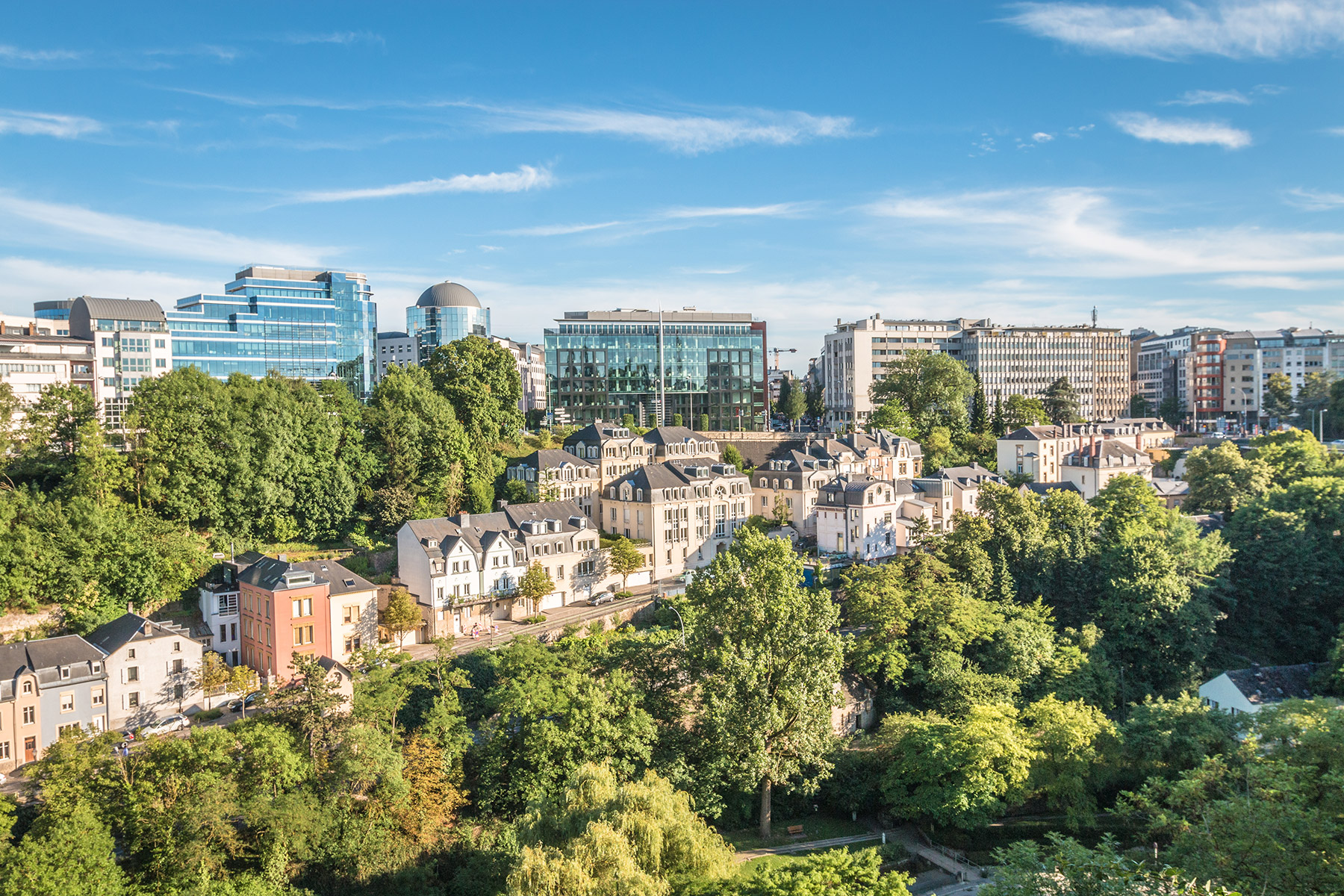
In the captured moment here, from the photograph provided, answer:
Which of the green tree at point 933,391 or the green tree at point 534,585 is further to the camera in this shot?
the green tree at point 933,391

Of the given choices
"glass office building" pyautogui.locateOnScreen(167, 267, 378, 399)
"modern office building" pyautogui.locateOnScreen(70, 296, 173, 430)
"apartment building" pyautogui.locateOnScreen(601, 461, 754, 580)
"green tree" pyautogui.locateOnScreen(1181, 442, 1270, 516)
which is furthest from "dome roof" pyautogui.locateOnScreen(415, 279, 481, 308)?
"green tree" pyautogui.locateOnScreen(1181, 442, 1270, 516)

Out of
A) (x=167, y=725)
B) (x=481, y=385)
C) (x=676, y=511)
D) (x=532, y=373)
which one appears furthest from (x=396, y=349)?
(x=167, y=725)

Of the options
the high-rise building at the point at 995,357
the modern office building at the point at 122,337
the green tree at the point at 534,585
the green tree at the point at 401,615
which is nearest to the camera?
the green tree at the point at 401,615

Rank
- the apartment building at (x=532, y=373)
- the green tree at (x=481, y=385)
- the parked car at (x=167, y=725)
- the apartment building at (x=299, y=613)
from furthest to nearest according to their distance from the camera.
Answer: the apartment building at (x=532, y=373)
the green tree at (x=481, y=385)
the apartment building at (x=299, y=613)
the parked car at (x=167, y=725)

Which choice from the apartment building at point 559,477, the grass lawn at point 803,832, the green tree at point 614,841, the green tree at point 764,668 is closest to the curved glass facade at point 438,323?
the apartment building at point 559,477

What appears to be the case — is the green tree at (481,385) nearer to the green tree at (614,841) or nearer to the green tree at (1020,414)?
the green tree at (614,841)

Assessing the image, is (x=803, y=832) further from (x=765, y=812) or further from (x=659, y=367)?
(x=659, y=367)

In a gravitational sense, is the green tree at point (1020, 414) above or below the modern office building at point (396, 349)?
below
